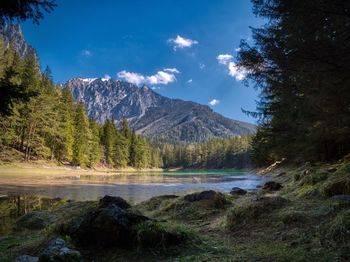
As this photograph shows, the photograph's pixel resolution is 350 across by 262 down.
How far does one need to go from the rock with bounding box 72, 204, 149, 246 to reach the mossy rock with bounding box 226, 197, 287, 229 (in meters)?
2.51

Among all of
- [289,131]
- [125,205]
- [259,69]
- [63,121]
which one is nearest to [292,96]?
[259,69]

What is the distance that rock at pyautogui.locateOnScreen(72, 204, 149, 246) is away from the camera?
20.9 ft

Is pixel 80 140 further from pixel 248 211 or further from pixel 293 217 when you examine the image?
pixel 293 217

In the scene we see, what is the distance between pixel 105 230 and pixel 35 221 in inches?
226

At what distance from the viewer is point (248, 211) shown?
25.9 feet

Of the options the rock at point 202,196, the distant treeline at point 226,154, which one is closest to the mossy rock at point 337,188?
the rock at point 202,196

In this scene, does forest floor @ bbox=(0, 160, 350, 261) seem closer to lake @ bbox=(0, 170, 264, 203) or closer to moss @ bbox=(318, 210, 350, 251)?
moss @ bbox=(318, 210, 350, 251)

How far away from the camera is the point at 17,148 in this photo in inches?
2245

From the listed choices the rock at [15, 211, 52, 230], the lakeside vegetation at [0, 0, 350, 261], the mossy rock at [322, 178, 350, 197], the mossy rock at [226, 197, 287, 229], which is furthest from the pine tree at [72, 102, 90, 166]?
the mossy rock at [322, 178, 350, 197]

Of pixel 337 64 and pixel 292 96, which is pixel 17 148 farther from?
pixel 337 64

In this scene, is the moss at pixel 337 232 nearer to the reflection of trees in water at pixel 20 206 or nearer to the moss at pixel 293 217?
the moss at pixel 293 217

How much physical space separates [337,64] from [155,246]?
5779 millimetres

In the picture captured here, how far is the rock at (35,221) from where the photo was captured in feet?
35.1

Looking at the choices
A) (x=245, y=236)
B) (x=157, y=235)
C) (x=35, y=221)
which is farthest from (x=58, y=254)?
(x=35, y=221)
